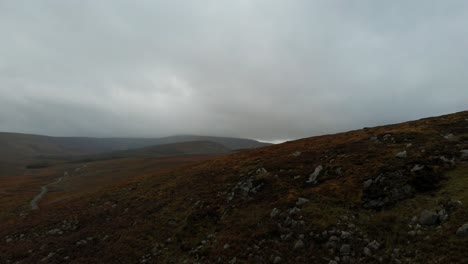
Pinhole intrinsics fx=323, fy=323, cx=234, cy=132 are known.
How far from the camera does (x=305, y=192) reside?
25.4m

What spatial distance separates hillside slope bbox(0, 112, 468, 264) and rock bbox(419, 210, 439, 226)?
53mm

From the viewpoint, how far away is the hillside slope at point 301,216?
16953mm

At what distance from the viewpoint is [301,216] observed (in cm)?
2170

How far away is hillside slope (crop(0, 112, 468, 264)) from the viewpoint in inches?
667

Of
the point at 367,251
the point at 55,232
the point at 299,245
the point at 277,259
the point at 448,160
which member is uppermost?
the point at 448,160

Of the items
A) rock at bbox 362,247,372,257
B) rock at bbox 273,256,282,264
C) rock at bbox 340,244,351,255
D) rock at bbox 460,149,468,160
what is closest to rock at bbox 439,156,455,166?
rock at bbox 460,149,468,160

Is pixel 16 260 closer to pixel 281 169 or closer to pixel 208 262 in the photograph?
pixel 208 262

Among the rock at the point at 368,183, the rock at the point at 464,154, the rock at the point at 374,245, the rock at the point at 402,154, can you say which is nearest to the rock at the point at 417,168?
the rock at the point at 368,183

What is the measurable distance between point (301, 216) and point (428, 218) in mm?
7475

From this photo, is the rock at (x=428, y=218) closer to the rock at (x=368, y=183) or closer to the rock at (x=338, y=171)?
the rock at (x=368, y=183)

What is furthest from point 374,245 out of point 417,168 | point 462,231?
point 417,168

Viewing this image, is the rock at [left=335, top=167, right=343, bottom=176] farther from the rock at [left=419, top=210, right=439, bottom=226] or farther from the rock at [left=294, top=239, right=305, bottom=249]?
the rock at [left=294, top=239, right=305, bottom=249]

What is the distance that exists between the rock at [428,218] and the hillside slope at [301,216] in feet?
0.17

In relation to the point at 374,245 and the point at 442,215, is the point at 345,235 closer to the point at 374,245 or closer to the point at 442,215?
the point at 374,245
